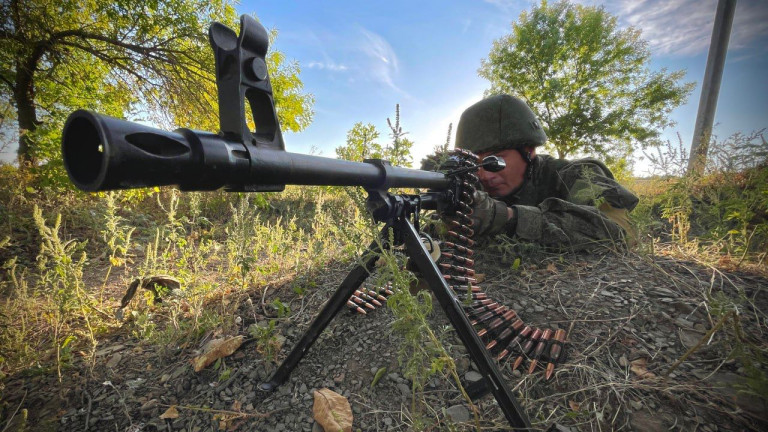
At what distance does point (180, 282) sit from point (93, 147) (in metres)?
2.11

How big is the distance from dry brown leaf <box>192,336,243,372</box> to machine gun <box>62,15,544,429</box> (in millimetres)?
415

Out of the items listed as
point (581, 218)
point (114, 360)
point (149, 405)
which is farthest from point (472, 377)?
point (114, 360)

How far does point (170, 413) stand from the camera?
5.36 ft

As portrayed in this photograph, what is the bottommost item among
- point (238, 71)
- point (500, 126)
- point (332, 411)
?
point (332, 411)

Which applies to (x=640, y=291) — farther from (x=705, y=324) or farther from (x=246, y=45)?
(x=246, y=45)

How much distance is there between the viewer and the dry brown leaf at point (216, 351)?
189cm

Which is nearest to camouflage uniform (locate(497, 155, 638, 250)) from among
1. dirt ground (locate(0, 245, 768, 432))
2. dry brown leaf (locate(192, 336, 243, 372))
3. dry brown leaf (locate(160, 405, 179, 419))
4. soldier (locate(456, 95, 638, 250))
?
soldier (locate(456, 95, 638, 250))

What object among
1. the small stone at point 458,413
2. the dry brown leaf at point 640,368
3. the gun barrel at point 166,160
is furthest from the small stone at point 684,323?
the gun barrel at point 166,160

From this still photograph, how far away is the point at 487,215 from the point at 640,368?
1.56 metres

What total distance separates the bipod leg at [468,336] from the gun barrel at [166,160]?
2.36 ft

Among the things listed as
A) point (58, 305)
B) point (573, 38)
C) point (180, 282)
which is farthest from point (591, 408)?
point (573, 38)

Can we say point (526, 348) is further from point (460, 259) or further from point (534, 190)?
point (534, 190)

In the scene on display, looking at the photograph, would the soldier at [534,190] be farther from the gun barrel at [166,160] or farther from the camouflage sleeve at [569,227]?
the gun barrel at [166,160]

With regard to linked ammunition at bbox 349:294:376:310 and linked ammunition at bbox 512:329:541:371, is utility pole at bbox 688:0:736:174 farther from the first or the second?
linked ammunition at bbox 349:294:376:310
